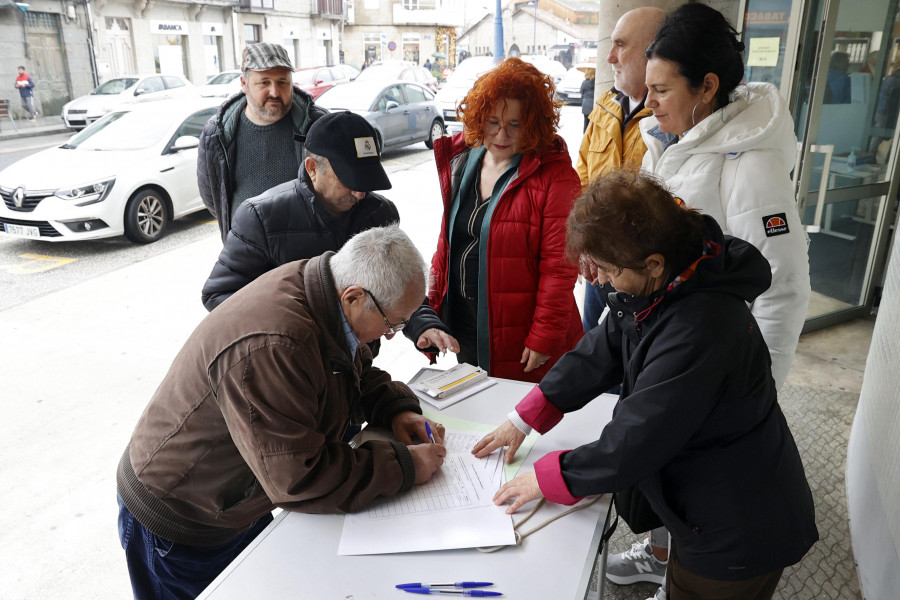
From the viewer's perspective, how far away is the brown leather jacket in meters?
1.36

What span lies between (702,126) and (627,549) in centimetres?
156

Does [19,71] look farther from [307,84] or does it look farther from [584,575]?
[584,575]

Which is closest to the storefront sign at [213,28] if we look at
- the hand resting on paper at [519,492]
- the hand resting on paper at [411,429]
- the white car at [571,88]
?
the white car at [571,88]

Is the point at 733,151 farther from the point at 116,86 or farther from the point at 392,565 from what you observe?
the point at 116,86

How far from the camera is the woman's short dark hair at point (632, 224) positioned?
4.20 feet

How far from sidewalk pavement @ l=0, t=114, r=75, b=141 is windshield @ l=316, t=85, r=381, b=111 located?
828 cm

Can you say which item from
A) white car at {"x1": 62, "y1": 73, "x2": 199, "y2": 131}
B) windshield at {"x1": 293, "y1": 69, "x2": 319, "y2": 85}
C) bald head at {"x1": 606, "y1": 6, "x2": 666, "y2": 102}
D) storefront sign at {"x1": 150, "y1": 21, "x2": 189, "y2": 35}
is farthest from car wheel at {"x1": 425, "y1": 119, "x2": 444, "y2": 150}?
storefront sign at {"x1": 150, "y1": 21, "x2": 189, "y2": 35}

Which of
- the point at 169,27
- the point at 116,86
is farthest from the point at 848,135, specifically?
the point at 169,27

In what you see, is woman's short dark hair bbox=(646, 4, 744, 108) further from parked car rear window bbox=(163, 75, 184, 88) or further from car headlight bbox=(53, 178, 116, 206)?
parked car rear window bbox=(163, 75, 184, 88)

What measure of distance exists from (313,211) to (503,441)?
40.7 inches

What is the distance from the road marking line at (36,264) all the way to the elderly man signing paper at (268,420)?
5075mm

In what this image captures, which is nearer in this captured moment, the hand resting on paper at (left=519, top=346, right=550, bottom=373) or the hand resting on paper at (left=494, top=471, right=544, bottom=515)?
the hand resting on paper at (left=494, top=471, right=544, bottom=515)

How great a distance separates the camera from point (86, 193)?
6.11m

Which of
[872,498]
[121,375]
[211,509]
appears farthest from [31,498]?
[872,498]
